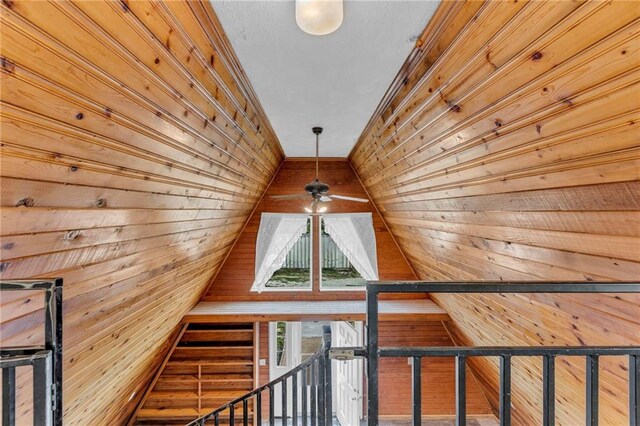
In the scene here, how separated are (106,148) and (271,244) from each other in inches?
141

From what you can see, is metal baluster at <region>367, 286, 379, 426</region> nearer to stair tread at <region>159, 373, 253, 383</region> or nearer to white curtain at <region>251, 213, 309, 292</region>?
white curtain at <region>251, 213, 309, 292</region>

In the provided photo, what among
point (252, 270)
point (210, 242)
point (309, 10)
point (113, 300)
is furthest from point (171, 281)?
point (309, 10)

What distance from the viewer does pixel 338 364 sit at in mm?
4965

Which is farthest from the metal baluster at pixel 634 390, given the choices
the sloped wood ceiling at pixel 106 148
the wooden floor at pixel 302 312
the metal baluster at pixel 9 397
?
the wooden floor at pixel 302 312

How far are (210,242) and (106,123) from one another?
2.41 m

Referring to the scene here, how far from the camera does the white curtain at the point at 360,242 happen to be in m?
4.70

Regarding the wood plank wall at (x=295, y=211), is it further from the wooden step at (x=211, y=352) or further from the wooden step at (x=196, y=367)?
the wooden step at (x=196, y=367)

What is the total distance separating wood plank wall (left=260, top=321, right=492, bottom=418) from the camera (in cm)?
466

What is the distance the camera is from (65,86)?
2.85ft

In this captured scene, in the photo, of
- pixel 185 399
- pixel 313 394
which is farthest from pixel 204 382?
pixel 313 394

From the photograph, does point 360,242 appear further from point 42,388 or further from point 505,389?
point 42,388

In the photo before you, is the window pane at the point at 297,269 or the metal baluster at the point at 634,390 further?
the window pane at the point at 297,269

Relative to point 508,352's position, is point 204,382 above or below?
below

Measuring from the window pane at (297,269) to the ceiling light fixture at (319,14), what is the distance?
12.8ft
